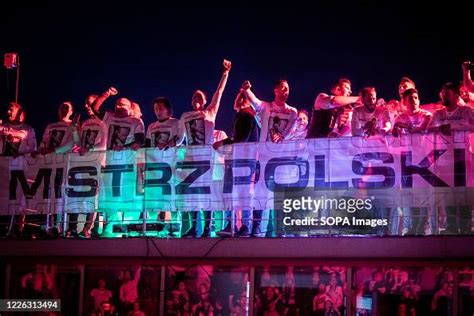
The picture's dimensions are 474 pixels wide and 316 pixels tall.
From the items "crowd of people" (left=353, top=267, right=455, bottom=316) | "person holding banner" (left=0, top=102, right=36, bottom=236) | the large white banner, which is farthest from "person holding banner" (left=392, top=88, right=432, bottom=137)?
"person holding banner" (left=0, top=102, right=36, bottom=236)

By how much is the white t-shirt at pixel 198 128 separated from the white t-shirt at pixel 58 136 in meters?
2.14

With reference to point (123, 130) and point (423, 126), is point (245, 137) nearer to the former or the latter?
point (123, 130)

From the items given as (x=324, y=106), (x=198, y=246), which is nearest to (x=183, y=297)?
(x=198, y=246)

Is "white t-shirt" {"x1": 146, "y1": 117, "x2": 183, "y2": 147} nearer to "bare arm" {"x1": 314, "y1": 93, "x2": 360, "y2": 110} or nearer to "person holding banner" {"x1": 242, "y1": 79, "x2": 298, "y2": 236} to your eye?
"person holding banner" {"x1": 242, "y1": 79, "x2": 298, "y2": 236}

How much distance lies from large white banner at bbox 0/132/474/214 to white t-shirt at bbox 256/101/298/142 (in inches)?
27.1

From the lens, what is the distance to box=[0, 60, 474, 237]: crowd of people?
11.3 m

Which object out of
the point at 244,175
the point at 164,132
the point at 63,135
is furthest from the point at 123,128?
the point at 244,175

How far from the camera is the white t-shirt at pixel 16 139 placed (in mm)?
13922

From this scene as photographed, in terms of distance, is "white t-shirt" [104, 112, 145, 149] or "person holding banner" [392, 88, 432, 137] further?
"white t-shirt" [104, 112, 145, 149]

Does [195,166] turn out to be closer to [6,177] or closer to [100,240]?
[100,240]

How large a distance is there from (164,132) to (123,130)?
74cm

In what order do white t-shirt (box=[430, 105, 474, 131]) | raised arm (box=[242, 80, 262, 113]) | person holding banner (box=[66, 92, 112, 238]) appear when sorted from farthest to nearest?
1. person holding banner (box=[66, 92, 112, 238])
2. raised arm (box=[242, 80, 262, 113])
3. white t-shirt (box=[430, 105, 474, 131])

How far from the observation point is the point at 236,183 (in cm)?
1173

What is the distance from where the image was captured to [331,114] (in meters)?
12.3
